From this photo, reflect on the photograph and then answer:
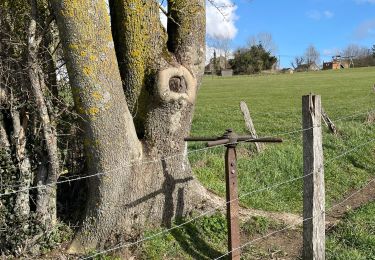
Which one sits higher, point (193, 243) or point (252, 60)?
point (252, 60)

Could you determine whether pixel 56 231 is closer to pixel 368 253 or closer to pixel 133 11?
pixel 133 11

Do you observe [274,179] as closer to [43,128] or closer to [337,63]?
[43,128]

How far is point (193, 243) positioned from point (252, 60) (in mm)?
91872

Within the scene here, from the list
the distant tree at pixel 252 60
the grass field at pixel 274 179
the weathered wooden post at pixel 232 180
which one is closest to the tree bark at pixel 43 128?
the grass field at pixel 274 179

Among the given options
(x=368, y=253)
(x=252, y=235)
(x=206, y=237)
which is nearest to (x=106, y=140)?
(x=206, y=237)

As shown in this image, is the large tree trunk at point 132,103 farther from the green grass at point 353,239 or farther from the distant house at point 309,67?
the distant house at point 309,67

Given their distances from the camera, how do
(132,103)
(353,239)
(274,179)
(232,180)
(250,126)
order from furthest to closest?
1. (250,126)
2. (274,179)
3. (353,239)
4. (132,103)
5. (232,180)

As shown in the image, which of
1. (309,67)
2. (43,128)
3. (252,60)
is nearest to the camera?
(43,128)

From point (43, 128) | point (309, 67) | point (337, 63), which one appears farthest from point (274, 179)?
point (337, 63)

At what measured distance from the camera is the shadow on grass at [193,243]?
211 inches

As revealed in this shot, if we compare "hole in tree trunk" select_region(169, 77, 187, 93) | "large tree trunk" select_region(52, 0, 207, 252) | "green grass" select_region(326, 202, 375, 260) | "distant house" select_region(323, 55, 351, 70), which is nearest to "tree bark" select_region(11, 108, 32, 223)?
"large tree trunk" select_region(52, 0, 207, 252)

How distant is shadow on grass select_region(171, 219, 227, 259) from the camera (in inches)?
211

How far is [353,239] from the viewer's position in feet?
19.1

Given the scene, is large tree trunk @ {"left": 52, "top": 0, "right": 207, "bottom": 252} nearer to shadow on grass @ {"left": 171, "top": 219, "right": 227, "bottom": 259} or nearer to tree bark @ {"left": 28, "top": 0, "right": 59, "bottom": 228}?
shadow on grass @ {"left": 171, "top": 219, "right": 227, "bottom": 259}
